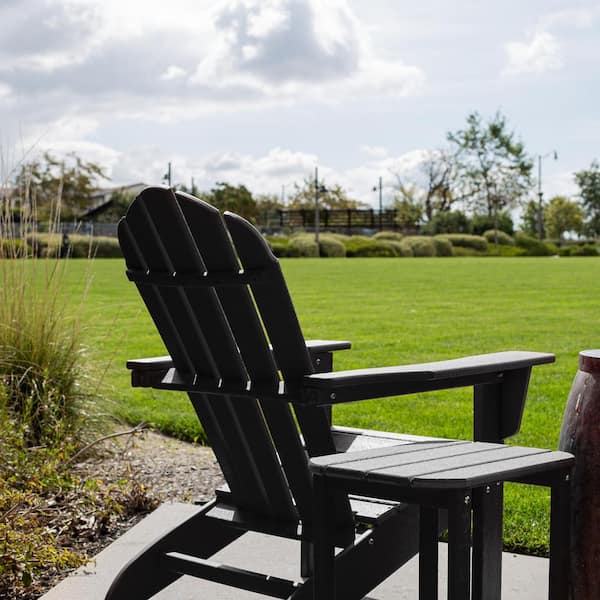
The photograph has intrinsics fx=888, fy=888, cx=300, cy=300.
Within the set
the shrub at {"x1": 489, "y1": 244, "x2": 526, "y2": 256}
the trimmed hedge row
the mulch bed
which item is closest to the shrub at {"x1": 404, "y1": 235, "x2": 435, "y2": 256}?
the trimmed hedge row

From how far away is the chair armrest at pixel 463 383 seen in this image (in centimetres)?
218

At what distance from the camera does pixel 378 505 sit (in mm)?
2420

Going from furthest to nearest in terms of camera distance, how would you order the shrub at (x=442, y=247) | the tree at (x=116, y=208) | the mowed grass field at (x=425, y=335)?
the tree at (x=116, y=208) → the shrub at (x=442, y=247) → the mowed grass field at (x=425, y=335)

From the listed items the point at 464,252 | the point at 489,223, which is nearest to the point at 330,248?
the point at 464,252

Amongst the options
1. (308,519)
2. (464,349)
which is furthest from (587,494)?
(464,349)

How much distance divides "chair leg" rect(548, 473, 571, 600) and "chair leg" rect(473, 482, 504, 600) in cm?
13

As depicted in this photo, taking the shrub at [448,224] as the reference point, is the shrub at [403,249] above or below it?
below

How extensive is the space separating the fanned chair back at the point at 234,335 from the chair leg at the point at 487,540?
38cm

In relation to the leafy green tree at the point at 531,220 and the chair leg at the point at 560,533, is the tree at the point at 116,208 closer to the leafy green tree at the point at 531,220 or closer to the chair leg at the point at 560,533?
the leafy green tree at the point at 531,220

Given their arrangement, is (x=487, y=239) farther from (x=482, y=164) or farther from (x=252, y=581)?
(x=252, y=581)

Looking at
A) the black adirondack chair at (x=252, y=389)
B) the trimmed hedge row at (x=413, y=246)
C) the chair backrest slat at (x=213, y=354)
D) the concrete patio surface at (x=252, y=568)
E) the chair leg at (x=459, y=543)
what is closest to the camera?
the chair leg at (x=459, y=543)

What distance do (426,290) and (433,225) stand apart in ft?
125

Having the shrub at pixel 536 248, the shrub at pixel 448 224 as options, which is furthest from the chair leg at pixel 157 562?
the shrub at pixel 448 224

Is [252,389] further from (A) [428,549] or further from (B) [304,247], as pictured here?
(B) [304,247]
